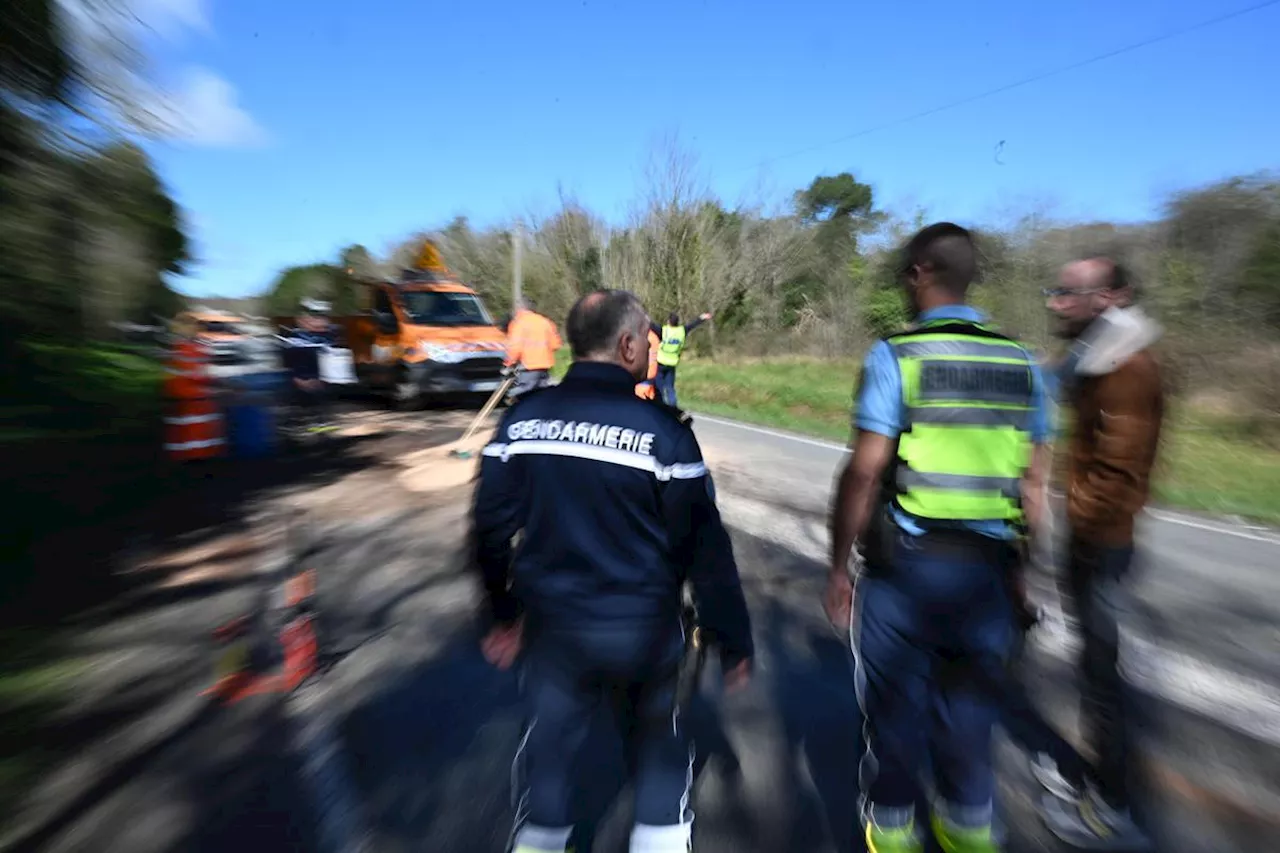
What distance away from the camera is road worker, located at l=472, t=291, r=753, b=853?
219 cm

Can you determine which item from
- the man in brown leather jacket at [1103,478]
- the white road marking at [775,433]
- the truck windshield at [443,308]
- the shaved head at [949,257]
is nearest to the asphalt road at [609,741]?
the man in brown leather jacket at [1103,478]

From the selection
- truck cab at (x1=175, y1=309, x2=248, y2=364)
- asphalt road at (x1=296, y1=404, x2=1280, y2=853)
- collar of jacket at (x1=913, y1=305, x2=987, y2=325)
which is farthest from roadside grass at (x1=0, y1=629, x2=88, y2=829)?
truck cab at (x1=175, y1=309, x2=248, y2=364)

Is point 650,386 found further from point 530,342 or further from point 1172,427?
point 1172,427

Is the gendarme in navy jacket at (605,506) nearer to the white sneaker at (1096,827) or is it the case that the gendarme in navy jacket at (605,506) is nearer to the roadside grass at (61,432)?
the white sneaker at (1096,827)

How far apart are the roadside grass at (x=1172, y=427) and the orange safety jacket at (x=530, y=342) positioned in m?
4.95

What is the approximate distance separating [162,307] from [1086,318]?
15.3 feet

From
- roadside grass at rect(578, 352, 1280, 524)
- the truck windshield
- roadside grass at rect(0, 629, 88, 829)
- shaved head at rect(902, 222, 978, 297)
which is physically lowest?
roadside grass at rect(578, 352, 1280, 524)

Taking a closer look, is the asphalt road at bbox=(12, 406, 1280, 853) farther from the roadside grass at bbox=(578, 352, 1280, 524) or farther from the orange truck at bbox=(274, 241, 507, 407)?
the orange truck at bbox=(274, 241, 507, 407)

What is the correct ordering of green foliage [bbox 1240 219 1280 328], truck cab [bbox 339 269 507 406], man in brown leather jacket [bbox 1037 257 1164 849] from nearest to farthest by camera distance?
1. man in brown leather jacket [bbox 1037 257 1164 849]
2. green foliage [bbox 1240 219 1280 328]
3. truck cab [bbox 339 269 507 406]

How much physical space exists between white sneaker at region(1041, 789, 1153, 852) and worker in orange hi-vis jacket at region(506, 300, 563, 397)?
8.67 meters

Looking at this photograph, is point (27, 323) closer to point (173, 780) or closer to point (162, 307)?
point (162, 307)

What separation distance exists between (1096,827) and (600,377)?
7.85 feet

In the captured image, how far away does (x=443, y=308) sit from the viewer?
16422mm

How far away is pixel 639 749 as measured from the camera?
242cm
